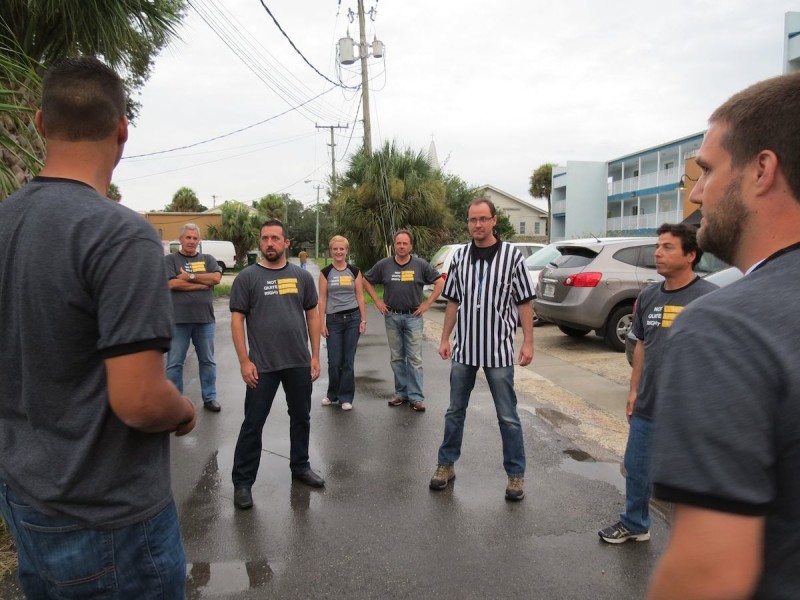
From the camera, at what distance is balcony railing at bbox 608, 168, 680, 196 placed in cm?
3778

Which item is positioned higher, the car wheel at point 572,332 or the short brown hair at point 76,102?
the short brown hair at point 76,102

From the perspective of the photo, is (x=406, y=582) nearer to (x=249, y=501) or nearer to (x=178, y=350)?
(x=249, y=501)

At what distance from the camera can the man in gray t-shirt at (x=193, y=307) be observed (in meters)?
6.08

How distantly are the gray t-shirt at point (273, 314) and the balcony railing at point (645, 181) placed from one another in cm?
3757

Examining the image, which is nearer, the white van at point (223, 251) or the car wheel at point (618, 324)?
the car wheel at point (618, 324)

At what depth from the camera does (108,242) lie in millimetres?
1438

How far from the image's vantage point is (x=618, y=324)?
9.25 meters

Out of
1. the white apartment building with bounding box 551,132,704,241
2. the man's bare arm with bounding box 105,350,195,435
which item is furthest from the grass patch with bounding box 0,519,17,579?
the white apartment building with bounding box 551,132,704,241

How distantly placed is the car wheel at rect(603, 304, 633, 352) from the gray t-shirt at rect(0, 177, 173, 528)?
870 centimetres

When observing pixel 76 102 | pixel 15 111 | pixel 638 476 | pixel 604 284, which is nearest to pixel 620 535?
pixel 638 476

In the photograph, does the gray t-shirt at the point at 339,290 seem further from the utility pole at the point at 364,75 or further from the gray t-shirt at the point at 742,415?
the utility pole at the point at 364,75

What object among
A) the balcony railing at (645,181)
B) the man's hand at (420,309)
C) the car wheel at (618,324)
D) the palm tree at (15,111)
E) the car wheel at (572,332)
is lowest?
the car wheel at (572,332)

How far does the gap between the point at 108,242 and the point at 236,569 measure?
7.81 ft

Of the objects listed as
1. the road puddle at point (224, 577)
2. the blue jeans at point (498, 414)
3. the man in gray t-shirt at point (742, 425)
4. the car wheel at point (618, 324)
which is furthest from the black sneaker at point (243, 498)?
the car wheel at point (618, 324)
